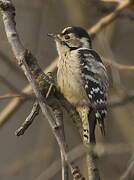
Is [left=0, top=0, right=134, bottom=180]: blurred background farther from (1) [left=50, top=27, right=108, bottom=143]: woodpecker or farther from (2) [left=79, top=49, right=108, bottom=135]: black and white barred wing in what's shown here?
(2) [left=79, top=49, right=108, bottom=135]: black and white barred wing

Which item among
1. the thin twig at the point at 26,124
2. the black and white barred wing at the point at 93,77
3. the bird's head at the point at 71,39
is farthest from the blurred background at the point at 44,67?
the thin twig at the point at 26,124

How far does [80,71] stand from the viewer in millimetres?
4367

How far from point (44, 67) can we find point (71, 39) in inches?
68.9

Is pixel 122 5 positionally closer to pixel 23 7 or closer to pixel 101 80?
pixel 101 80

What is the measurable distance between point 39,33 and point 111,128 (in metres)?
1.33

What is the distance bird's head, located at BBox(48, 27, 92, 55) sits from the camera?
15.0ft

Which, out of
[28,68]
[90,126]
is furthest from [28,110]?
[28,68]

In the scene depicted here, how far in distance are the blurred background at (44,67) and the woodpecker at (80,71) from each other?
73 centimetres

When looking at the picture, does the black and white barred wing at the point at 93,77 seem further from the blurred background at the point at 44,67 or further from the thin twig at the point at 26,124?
the thin twig at the point at 26,124

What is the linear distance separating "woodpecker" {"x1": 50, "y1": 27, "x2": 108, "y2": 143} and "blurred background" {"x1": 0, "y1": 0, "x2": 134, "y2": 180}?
2.39 feet

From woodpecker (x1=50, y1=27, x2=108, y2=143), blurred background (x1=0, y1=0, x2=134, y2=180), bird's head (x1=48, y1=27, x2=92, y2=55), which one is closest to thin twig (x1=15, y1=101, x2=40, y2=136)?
woodpecker (x1=50, y1=27, x2=108, y2=143)

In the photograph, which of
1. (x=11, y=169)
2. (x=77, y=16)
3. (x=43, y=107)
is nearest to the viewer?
(x=43, y=107)

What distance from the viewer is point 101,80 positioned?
4375 millimetres

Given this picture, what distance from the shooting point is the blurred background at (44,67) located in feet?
18.1
